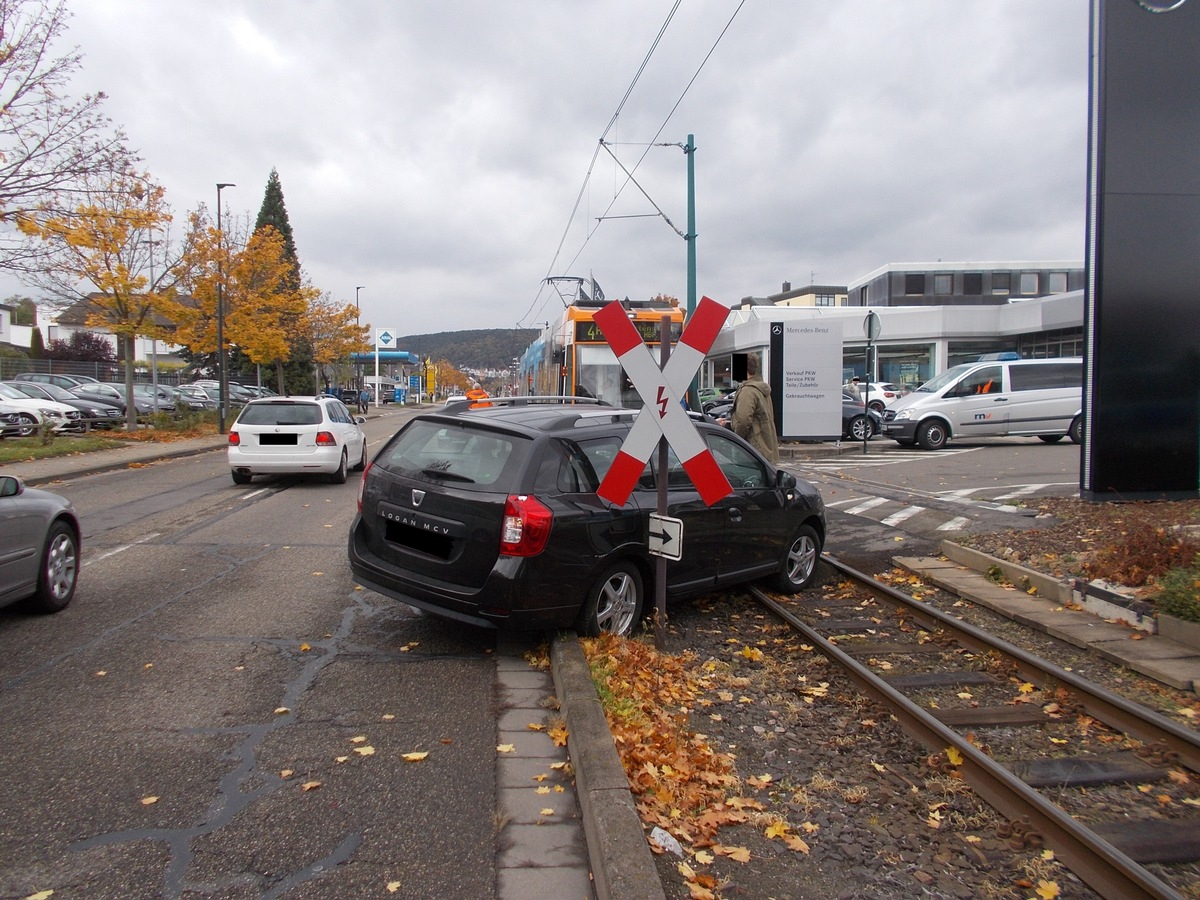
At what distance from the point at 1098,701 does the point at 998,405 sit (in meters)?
18.0

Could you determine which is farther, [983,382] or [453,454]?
[983,382]

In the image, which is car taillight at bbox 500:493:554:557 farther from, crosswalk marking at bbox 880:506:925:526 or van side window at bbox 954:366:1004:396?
van side window at bbox 954:366:1004:396

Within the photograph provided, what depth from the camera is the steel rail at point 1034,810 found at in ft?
10.8

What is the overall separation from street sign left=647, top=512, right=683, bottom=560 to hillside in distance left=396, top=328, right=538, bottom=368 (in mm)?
125880

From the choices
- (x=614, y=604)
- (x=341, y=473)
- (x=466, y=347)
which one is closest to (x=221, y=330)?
(x=341, y=473)

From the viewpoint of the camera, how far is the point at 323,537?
10.2m

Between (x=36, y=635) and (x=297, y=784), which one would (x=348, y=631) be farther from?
(x=297, y=784)

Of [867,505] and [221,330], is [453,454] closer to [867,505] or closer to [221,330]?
[867,505]

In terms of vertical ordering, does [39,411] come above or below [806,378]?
below

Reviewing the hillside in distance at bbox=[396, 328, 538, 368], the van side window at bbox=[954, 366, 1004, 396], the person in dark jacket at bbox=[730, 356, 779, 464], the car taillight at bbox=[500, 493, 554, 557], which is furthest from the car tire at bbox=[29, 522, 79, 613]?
the hillside in distance at bbox=[396, 328, 538, 368]

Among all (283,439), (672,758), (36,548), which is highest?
(283,439)

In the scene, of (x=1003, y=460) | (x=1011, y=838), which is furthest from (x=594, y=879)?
(x=1003, y=460)

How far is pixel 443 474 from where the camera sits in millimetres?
5906

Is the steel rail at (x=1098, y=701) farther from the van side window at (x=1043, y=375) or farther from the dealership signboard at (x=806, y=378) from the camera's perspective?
the van side window at (x=1043, y=375)
